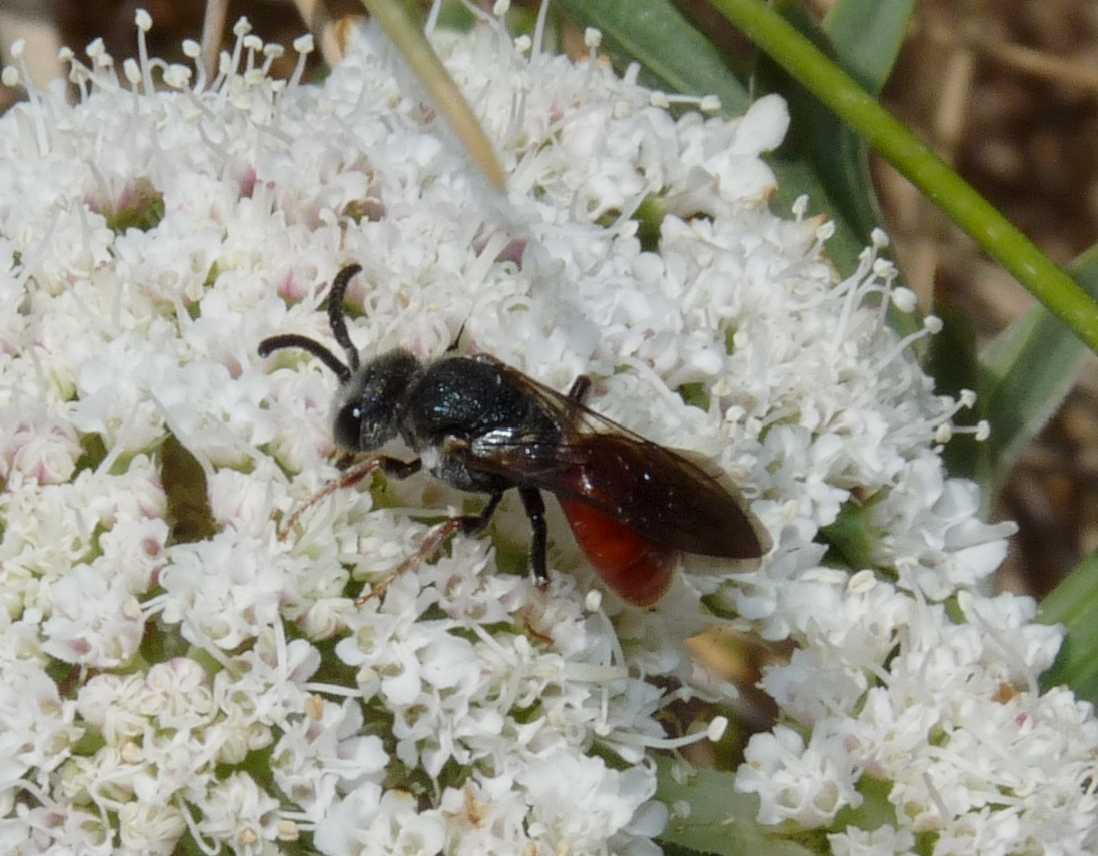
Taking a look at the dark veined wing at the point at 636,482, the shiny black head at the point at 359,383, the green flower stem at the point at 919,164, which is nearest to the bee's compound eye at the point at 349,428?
the shiny black head at the point at 359,383

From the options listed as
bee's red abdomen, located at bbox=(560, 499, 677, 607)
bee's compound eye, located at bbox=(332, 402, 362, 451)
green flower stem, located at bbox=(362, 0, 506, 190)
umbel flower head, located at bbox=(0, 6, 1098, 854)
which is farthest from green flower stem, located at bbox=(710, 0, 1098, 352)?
bee's compound eye, located at bbox=(332, 402, 362, 451)

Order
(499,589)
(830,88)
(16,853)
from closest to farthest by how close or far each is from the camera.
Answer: (16,853)
(499,589)
(830,88)

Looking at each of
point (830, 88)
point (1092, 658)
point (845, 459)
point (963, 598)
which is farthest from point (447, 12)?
point (1092, 658)

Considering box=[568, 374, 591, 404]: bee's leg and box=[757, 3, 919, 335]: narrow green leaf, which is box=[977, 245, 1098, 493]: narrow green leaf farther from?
box=[568, 374, 591, 404]: bee's leg

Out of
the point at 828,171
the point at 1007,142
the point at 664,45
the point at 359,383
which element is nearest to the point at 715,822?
the point at 359,383

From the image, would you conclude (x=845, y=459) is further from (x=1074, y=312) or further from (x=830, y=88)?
(x=830, y=88)

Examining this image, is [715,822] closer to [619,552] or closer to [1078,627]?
[619,552]

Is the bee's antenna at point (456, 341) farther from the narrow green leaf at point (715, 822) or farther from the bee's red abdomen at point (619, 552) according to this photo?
the narrow green leaf at point (715, 822)
